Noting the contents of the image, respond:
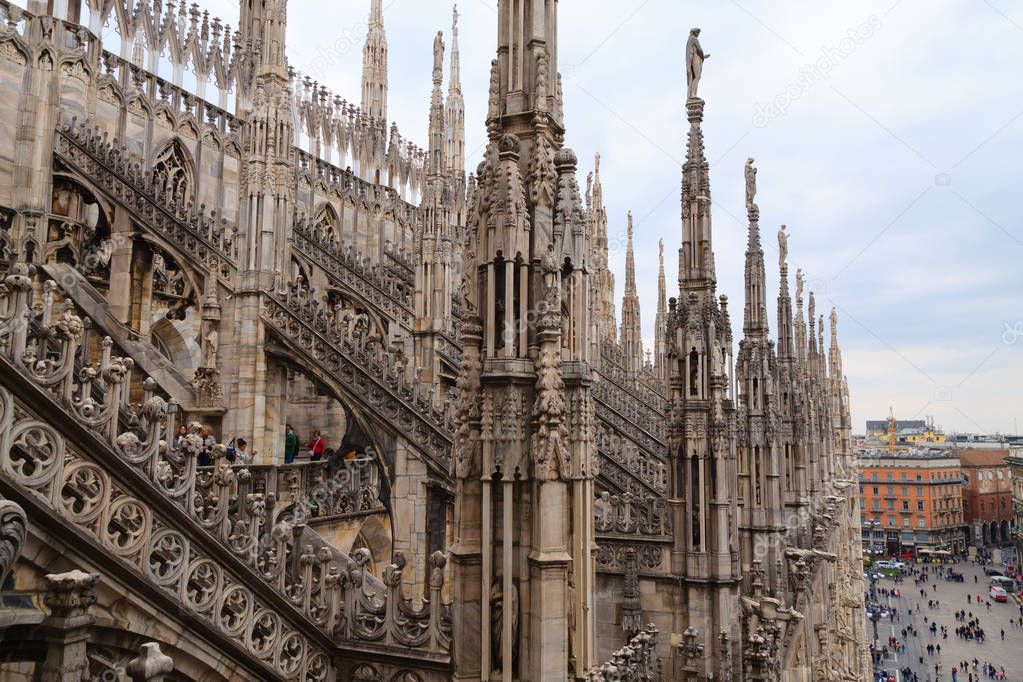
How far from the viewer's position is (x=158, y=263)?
1407cm

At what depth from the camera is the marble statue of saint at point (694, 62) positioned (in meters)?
9.92

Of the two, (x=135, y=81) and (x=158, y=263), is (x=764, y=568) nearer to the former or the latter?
(x=158, y=263)

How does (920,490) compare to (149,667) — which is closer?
(149,667)

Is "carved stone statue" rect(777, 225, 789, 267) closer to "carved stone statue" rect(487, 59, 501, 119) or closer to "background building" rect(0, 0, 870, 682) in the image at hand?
"background building" rect(0, 0, 870, 682)

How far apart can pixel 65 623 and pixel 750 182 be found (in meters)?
14.1

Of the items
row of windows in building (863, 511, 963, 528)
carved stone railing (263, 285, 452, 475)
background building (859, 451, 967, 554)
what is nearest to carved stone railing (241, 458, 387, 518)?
carved stone railing (263, 285, 452, 475)

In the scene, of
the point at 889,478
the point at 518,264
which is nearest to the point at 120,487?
the point at 518,264

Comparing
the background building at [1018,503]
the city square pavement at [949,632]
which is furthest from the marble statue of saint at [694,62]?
the background building at [1018,503]

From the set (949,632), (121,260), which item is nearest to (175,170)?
(121,260)

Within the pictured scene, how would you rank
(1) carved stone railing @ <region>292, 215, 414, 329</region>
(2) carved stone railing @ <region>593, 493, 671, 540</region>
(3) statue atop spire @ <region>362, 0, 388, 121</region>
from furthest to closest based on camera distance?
(3) statue atop spire @ <region>362, 0, 388, 121</region> < (1) carved stone railing @ <region>292, 215, 414, 329</region> < (2) carved stone railing @ <region>593, 493, 671, 540</region>

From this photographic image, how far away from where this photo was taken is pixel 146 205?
13891 millimetres

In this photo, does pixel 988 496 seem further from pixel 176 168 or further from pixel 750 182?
pixel 176 168

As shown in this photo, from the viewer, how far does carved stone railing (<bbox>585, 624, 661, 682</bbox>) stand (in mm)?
4778

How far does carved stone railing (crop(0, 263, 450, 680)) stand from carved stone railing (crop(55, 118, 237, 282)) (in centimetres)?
939
